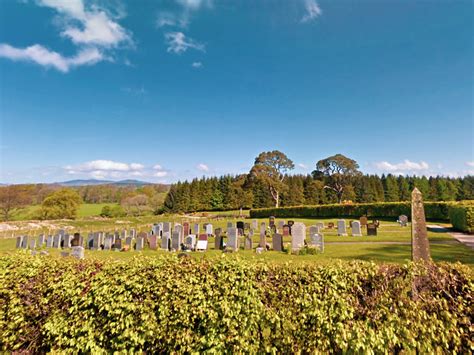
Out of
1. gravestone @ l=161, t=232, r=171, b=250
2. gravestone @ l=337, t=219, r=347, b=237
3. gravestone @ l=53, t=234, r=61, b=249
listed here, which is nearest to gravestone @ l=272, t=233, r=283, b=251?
gravestone @ l=161, t=232, r=171, b=250

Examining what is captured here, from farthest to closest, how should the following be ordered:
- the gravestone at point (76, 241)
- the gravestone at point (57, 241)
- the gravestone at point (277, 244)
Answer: the gravestone at point (57, 241)
the gravestone at point (76, 241)
the gravestone at point (277, 244)

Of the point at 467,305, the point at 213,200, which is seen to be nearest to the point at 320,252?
the point at 467,305

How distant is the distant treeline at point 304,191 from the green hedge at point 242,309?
4892cm

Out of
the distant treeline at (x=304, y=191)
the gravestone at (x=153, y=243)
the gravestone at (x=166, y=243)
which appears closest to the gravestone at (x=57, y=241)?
the gravestone at (x=153, y=243)

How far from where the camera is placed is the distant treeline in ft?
188

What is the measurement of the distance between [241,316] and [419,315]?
2643mm

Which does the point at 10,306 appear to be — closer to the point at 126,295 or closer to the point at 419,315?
the point at 126,295

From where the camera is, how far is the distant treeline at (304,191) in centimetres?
Result: 5716

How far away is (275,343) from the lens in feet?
12.8

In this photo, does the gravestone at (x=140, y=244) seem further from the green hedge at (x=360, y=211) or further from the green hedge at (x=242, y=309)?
the green hedge at (x=360, y=211)

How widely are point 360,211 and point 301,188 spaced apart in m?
24.9

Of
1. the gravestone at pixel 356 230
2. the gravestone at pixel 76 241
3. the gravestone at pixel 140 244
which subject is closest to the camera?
the gravestone at pixel 140 244

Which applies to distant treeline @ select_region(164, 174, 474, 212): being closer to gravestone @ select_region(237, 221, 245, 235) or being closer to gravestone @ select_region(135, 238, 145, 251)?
gravestone @ select_region(237, 221, 245, 235)

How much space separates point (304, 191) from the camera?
204 feet
